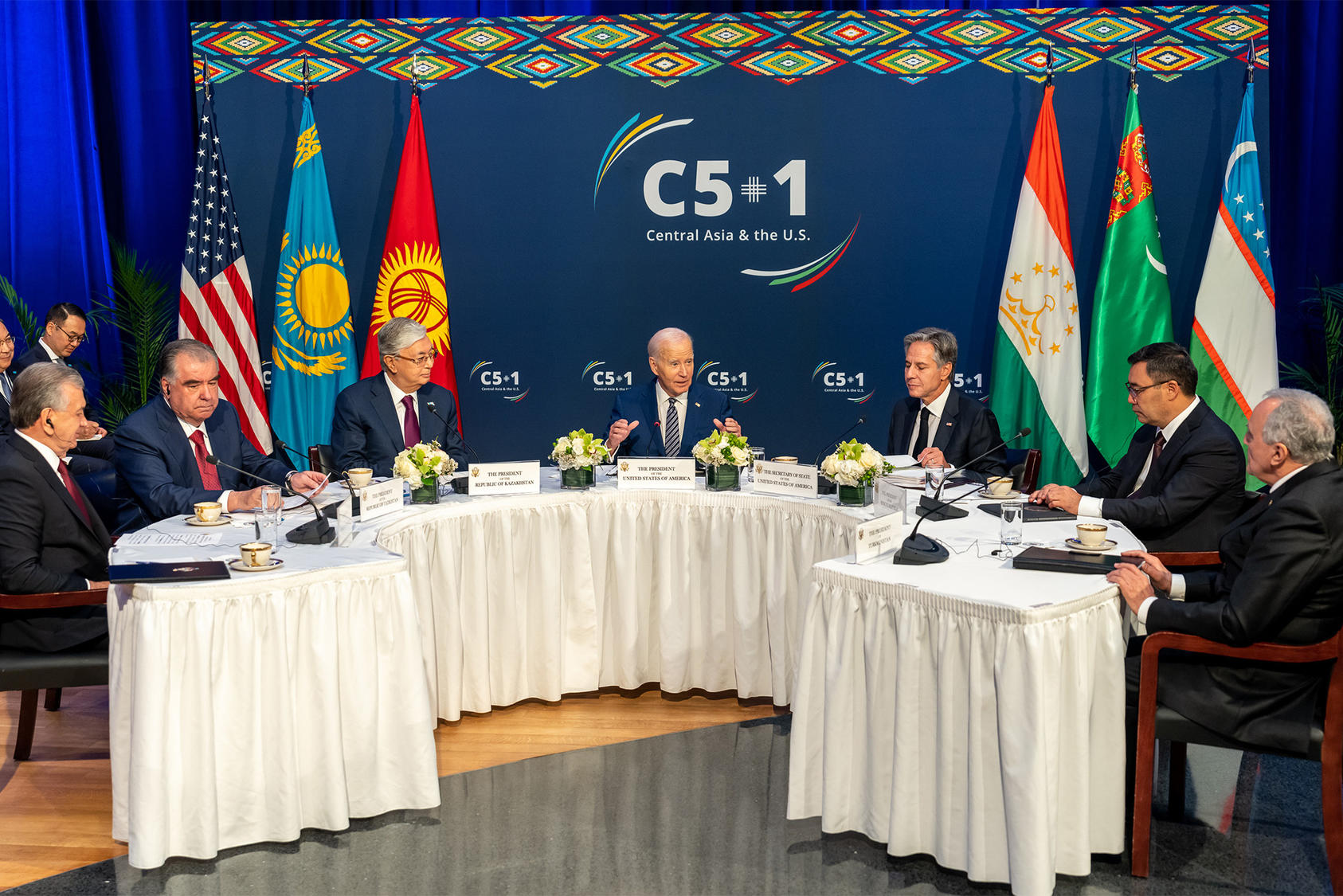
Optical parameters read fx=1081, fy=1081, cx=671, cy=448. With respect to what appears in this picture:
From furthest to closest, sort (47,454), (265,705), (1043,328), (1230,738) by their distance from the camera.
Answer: (1043,328), (47,454), (265,705), (1230,738)

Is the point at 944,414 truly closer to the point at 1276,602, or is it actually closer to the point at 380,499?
the point at 1276,602

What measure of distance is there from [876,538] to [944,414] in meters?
1.97

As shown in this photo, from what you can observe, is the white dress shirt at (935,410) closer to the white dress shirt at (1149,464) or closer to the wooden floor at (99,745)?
the white dress shirt at (1149,464)

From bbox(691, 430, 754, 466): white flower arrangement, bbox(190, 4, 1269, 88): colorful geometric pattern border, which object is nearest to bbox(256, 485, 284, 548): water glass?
bbox(691, 430, 754, 466): white flower arrangement

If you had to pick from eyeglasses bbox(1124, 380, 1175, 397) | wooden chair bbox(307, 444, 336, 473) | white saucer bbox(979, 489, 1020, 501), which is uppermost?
eyeglasses bbox(1124, 380, 1175, 397)

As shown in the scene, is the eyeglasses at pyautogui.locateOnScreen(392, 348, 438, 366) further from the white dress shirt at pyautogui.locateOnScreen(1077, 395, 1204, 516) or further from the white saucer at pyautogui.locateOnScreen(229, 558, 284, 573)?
the white dress shirt at pyautogui.locateOnScreen(1077, 395, 1204, 516)

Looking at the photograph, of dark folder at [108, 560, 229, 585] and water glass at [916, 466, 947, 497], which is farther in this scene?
water glass at [916, 466, 947, 497]

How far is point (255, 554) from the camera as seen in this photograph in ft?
9.66

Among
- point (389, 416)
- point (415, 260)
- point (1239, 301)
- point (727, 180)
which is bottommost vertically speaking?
point (389, 416)

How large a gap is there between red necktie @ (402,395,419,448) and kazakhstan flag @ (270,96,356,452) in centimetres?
143

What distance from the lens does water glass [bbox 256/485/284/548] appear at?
11.3ft

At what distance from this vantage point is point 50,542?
3418mm

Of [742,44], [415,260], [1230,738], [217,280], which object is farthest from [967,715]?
[217,280]

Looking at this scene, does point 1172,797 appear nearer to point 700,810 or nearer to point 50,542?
point 700,810
